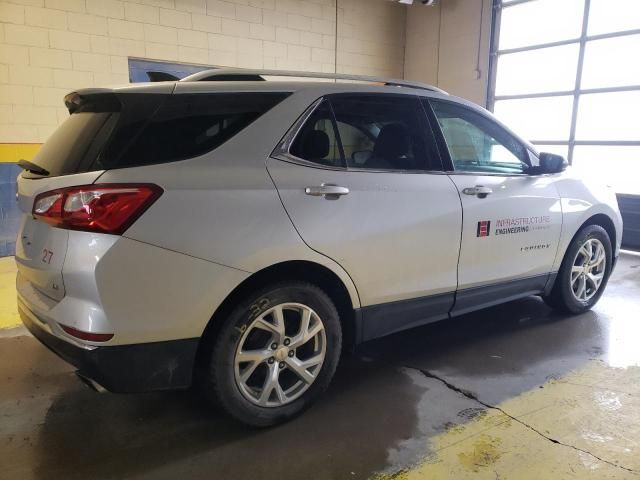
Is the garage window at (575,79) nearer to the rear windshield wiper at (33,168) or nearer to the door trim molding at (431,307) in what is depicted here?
the door trim molding at (431,307)

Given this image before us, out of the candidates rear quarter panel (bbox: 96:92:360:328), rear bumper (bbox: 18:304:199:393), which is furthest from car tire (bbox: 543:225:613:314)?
rear bumper (bbox: 18:304:199:393)

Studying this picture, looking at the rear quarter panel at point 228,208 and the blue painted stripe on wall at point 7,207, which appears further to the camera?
the blue painted stripe on wall at point 7,207

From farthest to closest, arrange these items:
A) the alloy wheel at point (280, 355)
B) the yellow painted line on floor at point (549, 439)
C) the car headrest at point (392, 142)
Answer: the car headrest at point (392, 142), the alloy wheel at point (280, 355), the yellow painted line on floor at point (549, 439)

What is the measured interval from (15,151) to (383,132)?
4952 millimetres

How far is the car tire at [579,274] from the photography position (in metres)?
3.71

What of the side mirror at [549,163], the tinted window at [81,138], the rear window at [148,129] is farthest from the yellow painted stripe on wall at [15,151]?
the side mirror at [549,163]

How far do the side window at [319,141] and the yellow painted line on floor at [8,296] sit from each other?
283 centimetres

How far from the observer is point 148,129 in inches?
79.4

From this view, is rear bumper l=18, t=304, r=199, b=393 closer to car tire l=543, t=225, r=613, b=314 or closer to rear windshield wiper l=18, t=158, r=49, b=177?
rear windshield wiper l=18, t=158, r=49, b=177

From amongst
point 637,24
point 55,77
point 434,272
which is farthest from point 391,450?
point 637,24

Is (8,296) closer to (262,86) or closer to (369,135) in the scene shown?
(262,86)

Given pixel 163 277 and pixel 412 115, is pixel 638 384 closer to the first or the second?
pixel 412 115

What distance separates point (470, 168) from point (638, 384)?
1572 mm

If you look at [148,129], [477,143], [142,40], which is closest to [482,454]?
[477,143]
